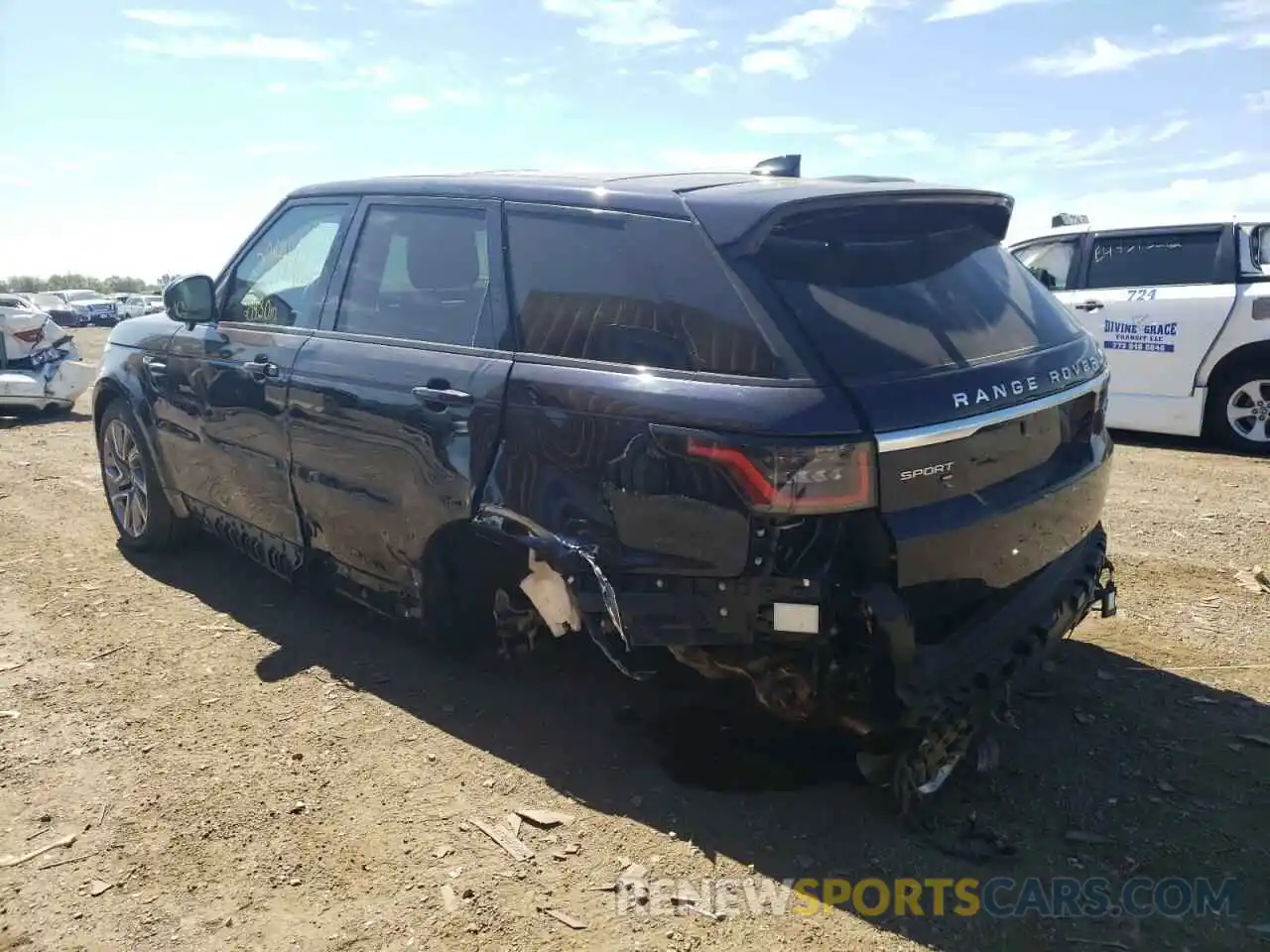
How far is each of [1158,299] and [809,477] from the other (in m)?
7.15

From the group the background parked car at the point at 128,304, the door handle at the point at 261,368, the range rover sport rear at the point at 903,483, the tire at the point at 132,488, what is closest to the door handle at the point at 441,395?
the range rover sport rear at the point at 903,483

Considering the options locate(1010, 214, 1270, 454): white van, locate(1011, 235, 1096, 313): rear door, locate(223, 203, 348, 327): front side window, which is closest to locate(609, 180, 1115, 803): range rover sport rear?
locate(223, 203, 348, 327): front side window

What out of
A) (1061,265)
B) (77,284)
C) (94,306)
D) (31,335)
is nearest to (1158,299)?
(1061,265)

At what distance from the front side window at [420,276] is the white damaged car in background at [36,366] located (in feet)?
29.3

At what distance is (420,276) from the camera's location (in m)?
3.88

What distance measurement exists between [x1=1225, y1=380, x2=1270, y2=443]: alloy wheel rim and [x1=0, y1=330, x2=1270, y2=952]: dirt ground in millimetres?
3903

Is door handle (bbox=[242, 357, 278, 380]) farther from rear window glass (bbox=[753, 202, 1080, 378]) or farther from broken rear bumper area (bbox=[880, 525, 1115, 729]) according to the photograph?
broken rear bumper area (bbox=[880, 525, 1115, 729])

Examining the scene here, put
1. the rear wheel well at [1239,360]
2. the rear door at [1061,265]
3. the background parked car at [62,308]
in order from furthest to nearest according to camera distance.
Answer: the background parked car at [62,308] < the rear door at [1061,265] < the rear wheel well at [1239,360]

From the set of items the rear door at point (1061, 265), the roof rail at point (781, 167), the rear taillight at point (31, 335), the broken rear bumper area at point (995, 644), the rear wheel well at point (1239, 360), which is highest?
the roof rail at point (781, 167)

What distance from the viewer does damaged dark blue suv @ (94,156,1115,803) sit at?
2.70 metres

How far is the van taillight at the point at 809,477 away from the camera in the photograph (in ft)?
8.62

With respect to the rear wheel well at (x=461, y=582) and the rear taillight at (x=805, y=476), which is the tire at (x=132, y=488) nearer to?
the rear wheel well at (x=461, y=582)

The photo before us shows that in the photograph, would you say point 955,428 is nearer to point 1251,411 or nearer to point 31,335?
point 1251,411

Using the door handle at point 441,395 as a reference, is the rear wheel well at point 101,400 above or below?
below
